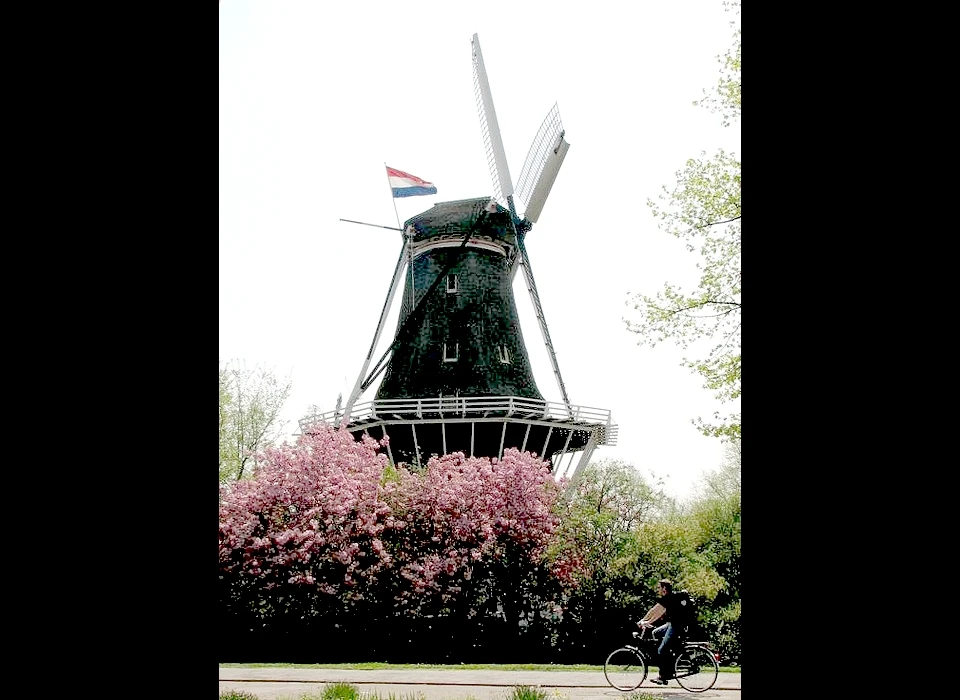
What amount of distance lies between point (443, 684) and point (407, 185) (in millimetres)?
14100

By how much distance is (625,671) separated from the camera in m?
10.5

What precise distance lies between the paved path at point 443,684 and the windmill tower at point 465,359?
7069 mm

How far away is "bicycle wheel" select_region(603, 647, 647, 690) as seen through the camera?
9341mm

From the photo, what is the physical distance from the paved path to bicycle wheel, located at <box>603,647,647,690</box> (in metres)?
0.11

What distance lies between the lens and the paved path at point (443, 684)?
9273 millimetres

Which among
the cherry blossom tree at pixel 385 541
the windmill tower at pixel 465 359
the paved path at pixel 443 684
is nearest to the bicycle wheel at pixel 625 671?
the paved path at pixel 443 684

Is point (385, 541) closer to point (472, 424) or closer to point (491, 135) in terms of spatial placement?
point (472, 424)
